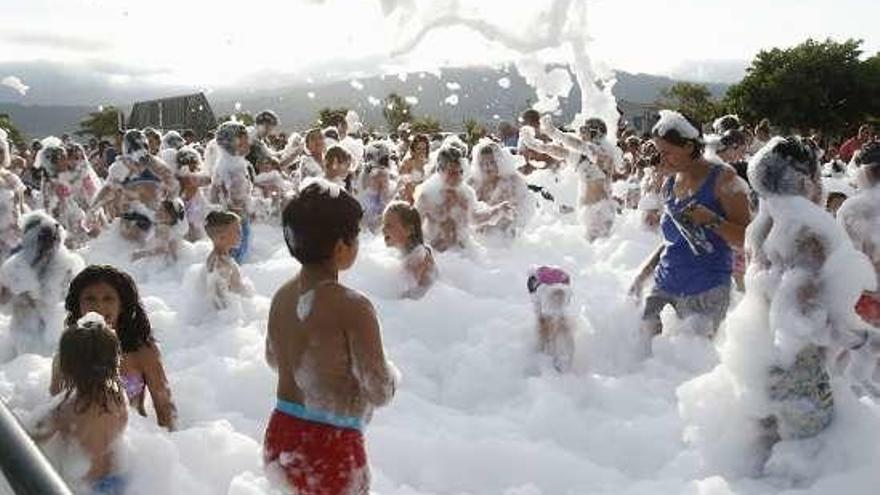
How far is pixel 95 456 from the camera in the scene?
Answer: 3.33 m

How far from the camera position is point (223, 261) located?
7273 millimetres

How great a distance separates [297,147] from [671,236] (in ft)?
27.7

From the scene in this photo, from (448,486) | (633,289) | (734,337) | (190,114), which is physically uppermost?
(734,337)

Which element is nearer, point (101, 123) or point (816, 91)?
point (816, 91)

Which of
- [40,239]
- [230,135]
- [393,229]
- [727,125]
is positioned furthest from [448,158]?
[40,239]

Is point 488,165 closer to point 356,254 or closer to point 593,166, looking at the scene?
point 593,166

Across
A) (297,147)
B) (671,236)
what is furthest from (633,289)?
(297,147)

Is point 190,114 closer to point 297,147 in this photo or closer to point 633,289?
point 297,147

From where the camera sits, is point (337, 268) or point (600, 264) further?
point (600, 264)

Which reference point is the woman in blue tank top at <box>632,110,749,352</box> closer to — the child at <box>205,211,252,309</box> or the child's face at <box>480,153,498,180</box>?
the child at <box>205,211,252,309</box>

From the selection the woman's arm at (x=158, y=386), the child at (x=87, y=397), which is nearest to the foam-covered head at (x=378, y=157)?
the woman's arm at (x=158, y=386)

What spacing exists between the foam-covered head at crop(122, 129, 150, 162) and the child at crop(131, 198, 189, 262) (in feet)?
2.15

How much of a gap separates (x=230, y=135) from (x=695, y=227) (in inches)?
257

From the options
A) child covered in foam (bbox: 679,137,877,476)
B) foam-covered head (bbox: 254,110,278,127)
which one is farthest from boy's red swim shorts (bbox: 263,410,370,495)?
foam-covered head (bbox: 254,110,278,127)
